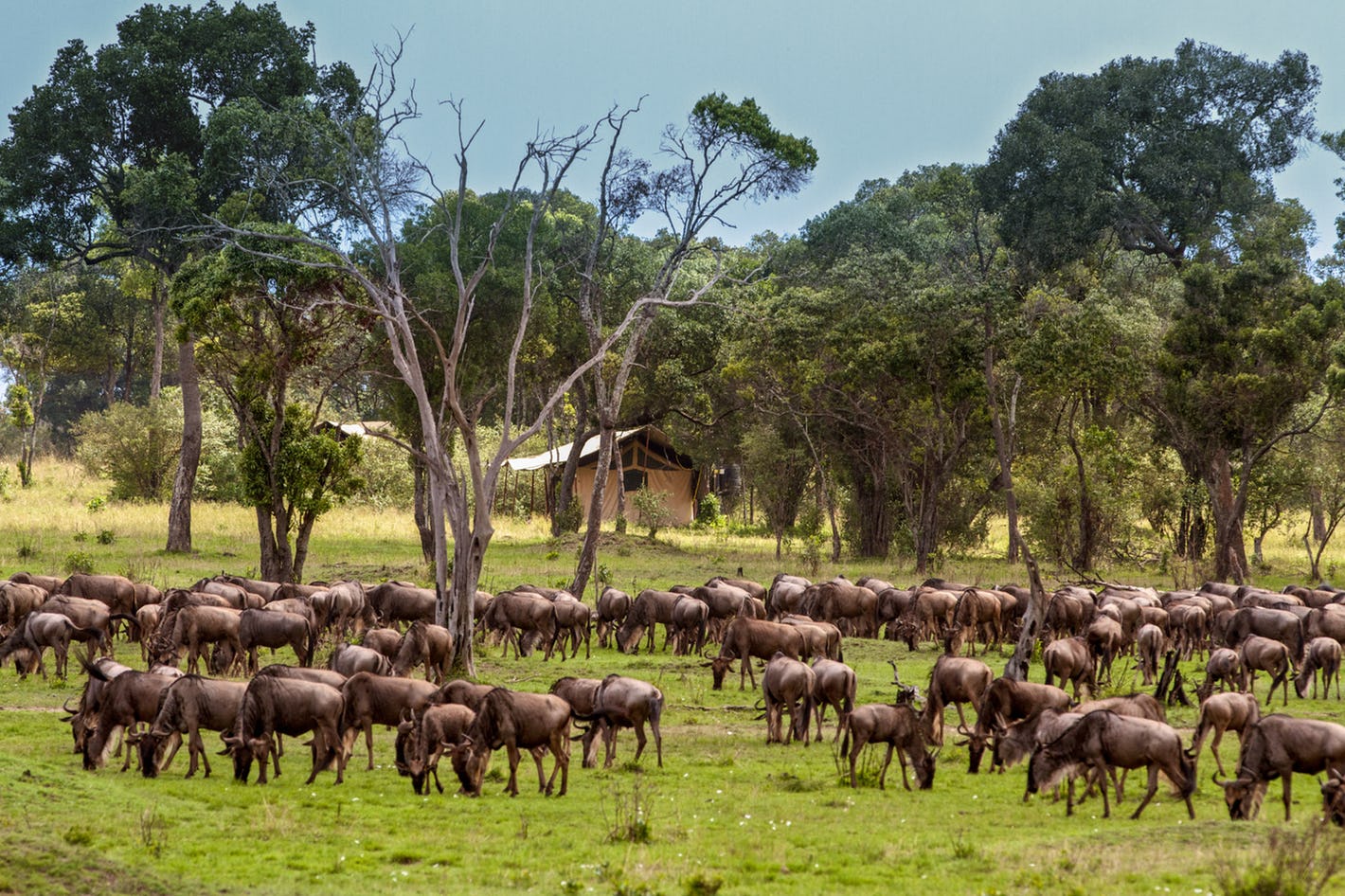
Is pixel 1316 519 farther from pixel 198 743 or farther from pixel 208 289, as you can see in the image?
pixel 198 743

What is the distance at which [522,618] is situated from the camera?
82.0ft

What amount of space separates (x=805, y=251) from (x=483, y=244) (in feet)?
75.5

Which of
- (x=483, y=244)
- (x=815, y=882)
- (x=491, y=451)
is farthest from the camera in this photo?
(x=491, y=451)

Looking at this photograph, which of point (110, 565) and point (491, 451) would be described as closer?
point (110, 565)

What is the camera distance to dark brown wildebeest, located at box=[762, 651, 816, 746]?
1756 centimetres

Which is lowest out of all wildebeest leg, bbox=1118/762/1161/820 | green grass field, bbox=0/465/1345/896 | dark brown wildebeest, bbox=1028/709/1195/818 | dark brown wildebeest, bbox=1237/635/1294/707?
green grass field, bbox=0/465/1345/896

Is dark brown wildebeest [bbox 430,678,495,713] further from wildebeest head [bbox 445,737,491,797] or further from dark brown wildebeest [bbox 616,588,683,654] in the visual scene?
dark brown wildebeest [bbox 616,588,683,654]

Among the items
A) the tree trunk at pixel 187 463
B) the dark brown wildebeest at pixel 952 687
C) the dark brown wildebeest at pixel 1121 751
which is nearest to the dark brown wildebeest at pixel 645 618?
the dark brown wildebeest at pixel 952 687

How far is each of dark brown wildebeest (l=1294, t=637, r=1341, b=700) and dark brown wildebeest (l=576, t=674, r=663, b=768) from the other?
11.3 metres

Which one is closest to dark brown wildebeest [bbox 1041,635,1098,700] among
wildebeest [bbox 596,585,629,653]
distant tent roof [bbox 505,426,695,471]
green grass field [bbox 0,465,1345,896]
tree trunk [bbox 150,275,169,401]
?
green grass field [bbox 0,465,1345,896]

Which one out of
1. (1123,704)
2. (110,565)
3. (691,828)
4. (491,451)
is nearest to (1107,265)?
(491,451)

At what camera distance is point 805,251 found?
6153 centimetres

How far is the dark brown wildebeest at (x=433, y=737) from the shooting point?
14516mm

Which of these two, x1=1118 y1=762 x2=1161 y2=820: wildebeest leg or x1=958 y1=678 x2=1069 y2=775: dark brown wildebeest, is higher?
x1=958 y1=678 x2=1069 y2=775: dark brown wildebeest
